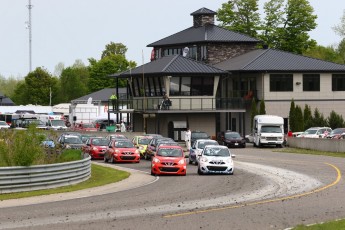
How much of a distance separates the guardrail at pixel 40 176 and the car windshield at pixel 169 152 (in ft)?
19.4

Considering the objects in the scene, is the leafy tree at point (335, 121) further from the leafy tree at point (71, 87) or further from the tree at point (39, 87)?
the leafy tree at point (71, 87)

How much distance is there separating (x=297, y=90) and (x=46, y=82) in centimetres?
8422

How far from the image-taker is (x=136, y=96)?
267 feet

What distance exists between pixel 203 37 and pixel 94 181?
53.1 metres

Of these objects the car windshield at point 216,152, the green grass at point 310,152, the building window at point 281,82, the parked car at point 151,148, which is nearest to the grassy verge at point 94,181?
the car windshield at point 216,152

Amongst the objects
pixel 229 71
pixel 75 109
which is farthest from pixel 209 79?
pixel 75 109

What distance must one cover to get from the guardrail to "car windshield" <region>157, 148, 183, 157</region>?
592cm

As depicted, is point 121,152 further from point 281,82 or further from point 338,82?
point 338,82

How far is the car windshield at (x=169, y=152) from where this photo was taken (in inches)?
1535

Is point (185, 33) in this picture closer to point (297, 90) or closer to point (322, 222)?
point (297, 90)

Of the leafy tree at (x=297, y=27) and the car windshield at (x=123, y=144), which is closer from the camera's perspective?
the car windshield at (x=123, y=144)

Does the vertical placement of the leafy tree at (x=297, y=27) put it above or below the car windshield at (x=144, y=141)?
above

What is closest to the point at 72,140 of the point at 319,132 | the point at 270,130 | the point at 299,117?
the point at 270,130

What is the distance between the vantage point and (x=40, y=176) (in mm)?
30422
